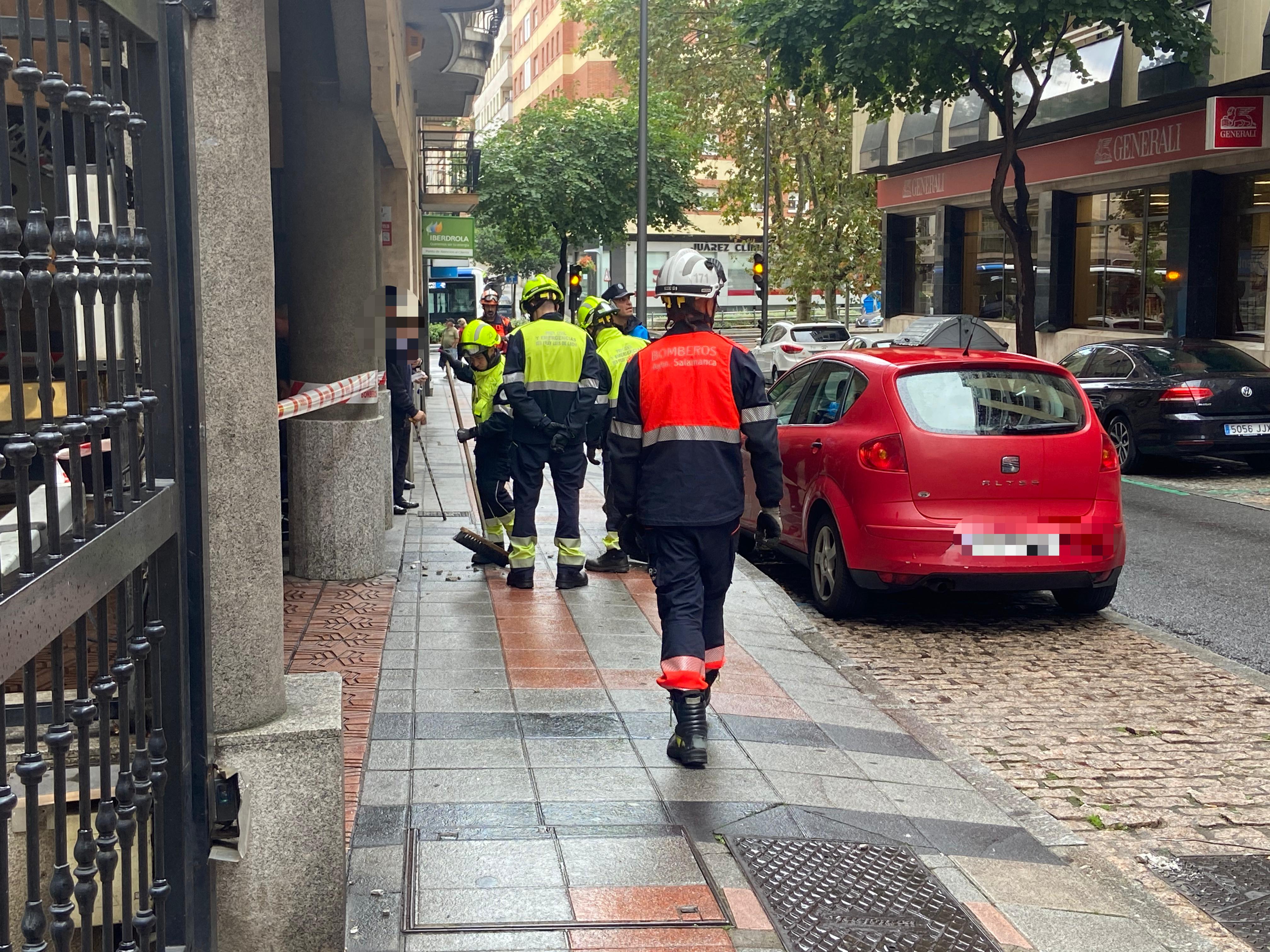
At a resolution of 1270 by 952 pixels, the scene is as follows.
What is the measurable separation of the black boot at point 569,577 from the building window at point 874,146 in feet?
100.0

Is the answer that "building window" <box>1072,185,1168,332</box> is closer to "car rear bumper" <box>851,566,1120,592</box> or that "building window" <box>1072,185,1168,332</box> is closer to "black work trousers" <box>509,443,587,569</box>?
"car rear bumper" <box>851,566,1120,592</box>

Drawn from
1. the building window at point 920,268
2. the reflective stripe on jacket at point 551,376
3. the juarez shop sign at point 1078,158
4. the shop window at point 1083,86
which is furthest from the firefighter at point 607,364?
the building window at point 920,268

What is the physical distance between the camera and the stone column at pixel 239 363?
3.70 metres

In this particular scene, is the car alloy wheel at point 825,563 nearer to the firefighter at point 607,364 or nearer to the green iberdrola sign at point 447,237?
the firefighter at point 607,364

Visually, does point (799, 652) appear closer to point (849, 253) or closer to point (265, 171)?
point (265, 171)

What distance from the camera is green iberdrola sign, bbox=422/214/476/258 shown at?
88.6 feet

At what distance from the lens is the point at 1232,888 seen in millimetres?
4738

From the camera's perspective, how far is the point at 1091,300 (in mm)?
29734

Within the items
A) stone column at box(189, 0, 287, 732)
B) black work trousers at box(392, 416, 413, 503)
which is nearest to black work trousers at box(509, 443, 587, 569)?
black work trousers at box(392, 416, 413, 503)

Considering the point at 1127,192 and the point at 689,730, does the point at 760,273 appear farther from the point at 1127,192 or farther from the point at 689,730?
the point at 689,730

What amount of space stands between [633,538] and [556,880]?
1826 millimetres

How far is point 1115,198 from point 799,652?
77.4 ft

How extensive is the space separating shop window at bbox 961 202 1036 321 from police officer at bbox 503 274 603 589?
24.8 meters

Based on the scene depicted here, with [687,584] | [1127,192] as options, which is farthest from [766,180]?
[687,584]
